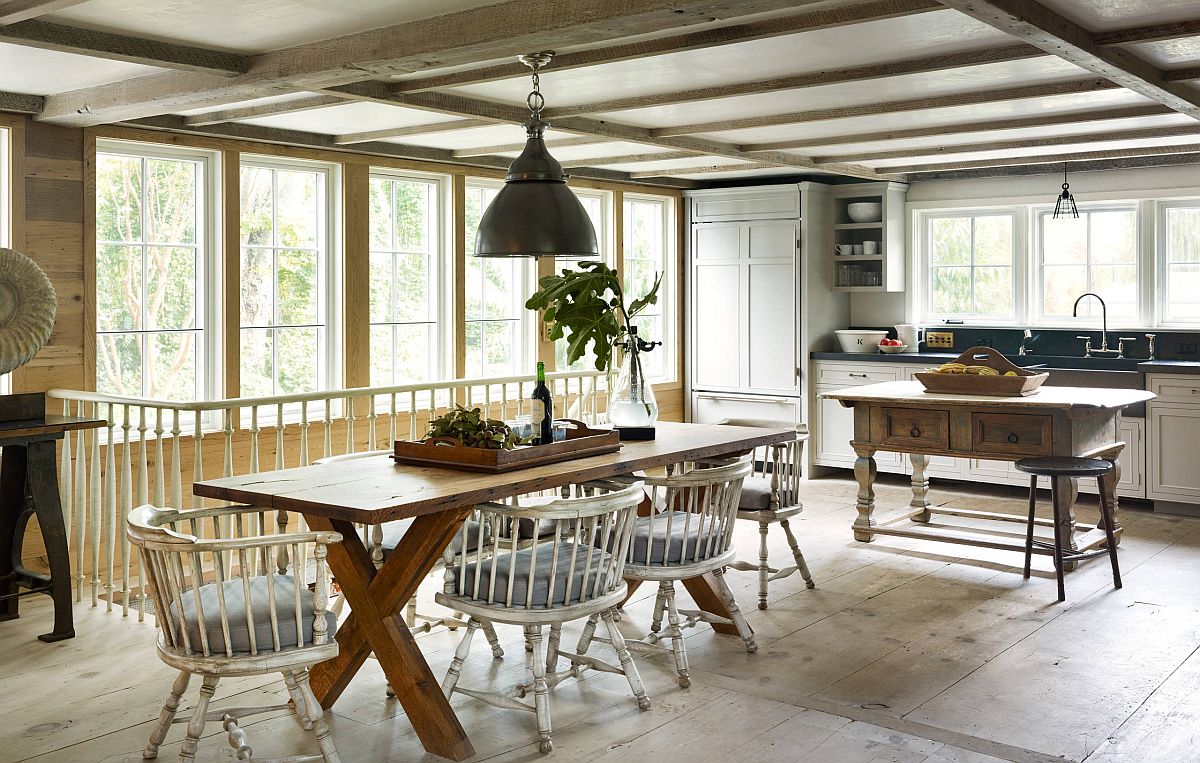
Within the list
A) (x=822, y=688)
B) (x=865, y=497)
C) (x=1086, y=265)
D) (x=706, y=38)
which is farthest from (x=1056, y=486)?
(x=1086, y=265)

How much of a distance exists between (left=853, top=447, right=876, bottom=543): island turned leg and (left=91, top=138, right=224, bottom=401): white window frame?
3.56m

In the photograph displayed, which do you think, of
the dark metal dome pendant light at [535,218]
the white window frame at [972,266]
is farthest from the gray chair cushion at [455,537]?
the white window frame at [972,266]

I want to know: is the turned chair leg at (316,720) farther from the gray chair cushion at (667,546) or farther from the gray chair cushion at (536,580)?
the gray chair cushion at (667,546)

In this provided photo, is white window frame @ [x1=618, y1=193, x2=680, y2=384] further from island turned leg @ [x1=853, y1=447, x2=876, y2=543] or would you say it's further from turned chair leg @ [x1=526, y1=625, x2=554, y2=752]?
turned chair leg @ [x1=526, y1=625, x2=554, y2=752]

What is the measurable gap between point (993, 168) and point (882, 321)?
143cm

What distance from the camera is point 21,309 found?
4562 mm

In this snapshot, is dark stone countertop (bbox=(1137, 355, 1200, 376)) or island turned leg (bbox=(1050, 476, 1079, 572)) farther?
dark stone countertop (bbox=(1137, 355, 1200, 376))

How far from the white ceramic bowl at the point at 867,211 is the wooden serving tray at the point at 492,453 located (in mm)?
5011

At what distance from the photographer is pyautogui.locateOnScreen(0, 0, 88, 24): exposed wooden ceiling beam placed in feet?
10.3

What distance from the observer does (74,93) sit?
193 inches

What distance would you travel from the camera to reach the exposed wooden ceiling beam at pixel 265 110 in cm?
490

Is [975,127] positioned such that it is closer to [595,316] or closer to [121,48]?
[595,316]

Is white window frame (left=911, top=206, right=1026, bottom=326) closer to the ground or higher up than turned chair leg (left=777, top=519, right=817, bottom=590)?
higher up

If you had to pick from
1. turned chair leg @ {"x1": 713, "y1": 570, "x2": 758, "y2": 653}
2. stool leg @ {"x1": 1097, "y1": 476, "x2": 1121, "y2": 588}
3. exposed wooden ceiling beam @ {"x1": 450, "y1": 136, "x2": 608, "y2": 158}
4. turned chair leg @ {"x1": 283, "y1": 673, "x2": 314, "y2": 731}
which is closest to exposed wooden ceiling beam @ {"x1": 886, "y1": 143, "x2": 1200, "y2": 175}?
stool leg @ {"x1": 1097, "y1": 476, "x2": 1121, "y2": 588}
